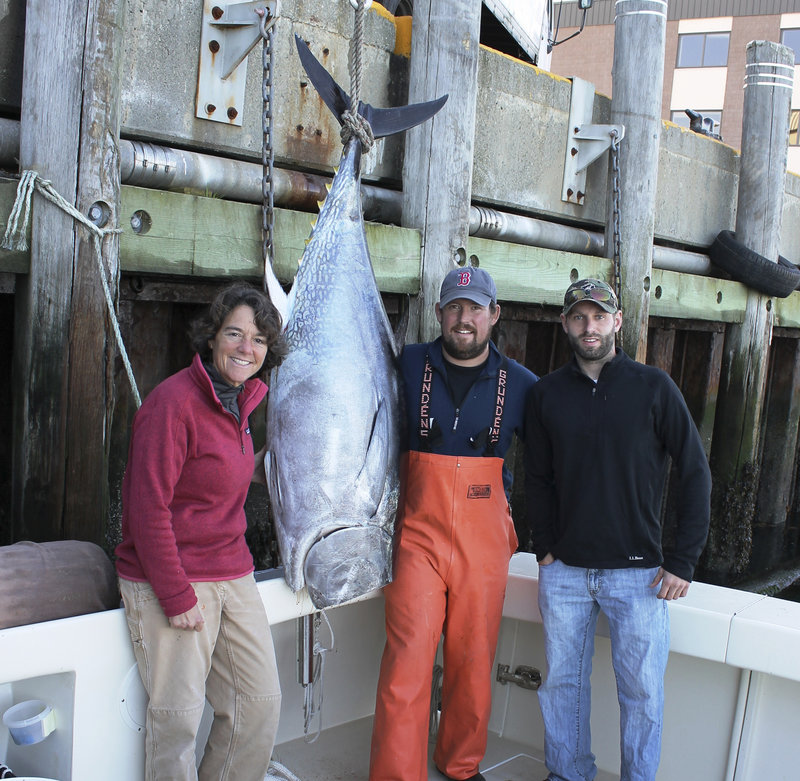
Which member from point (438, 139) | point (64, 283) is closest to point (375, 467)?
point (64, 283)

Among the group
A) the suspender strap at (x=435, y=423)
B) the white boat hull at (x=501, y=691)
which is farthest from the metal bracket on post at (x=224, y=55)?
the white boat hull at (x=501, y=691)

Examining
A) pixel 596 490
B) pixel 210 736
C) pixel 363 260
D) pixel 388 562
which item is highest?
pixel 363 260

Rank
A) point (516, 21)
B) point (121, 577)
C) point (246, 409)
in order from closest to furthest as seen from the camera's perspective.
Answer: point (121, 577), point (246, 409), point (516, 21)

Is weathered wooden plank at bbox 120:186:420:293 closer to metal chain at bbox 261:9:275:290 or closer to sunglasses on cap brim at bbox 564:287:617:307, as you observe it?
metal chain at bbox 261:9:275:290

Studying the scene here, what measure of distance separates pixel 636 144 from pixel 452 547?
Result: 3.52 metres

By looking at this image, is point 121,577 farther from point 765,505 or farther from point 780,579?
point 765,505

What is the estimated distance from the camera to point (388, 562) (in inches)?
98.1

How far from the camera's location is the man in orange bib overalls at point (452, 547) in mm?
2479

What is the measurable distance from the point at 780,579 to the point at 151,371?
5440 millimetres

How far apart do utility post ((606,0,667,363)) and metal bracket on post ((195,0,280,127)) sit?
2.62 meters

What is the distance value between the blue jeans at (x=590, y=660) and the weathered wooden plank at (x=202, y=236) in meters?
1.58

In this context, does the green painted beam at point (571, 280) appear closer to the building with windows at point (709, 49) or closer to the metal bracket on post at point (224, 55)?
the metal bracket on post at point (224, 55)

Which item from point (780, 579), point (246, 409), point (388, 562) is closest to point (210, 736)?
point (388, 562)

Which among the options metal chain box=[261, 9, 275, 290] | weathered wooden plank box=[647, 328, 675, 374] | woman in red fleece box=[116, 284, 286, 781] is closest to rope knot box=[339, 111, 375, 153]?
metal chain box=[261, 9, 275, 290]
